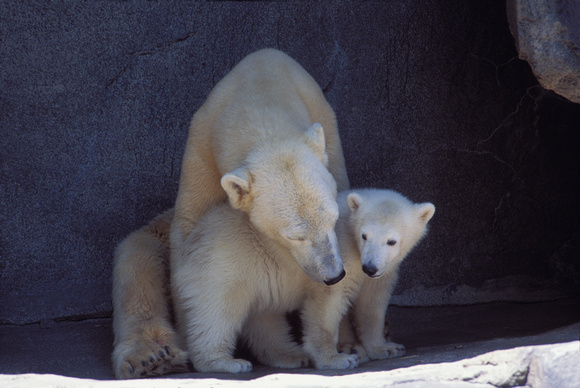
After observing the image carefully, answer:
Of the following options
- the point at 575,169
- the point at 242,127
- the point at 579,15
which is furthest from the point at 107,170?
the point at 575,169

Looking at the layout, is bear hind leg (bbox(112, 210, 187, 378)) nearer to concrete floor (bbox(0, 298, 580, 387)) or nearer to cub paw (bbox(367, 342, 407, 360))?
concrete floor (bbox(0, 298, 580, 387))

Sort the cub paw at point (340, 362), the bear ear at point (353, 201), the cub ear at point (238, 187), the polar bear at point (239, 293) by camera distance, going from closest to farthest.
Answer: the cub ear at point (238, 187) < the cub paw at point (340, 362) < the polar bear at point (239, 293) < the bear ear at point (353, 201)

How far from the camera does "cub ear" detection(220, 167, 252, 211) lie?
3182 millimetres

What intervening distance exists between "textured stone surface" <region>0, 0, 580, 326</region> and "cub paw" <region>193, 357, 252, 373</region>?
57.0 inches

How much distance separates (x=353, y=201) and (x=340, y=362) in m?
0.82

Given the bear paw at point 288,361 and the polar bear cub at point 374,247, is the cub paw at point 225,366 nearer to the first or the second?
the bear paw at point 288,361

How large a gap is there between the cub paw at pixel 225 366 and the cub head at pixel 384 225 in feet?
2.55

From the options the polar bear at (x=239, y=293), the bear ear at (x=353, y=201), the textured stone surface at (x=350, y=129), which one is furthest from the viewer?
the textured stone surface at (x=350, y=129)

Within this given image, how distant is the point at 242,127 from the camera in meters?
3.55

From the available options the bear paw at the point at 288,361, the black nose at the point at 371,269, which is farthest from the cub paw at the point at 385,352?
the black nose at the point at 371,269

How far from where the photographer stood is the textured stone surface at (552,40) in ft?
11.7

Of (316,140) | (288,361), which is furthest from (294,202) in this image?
(288,361)

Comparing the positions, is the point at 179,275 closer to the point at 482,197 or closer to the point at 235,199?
the point at 235,199

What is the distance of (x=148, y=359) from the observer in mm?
3463
